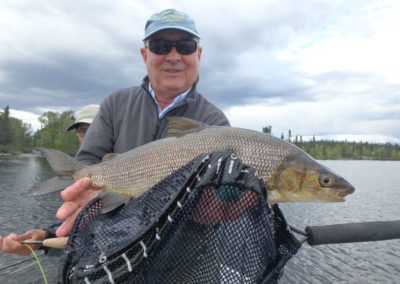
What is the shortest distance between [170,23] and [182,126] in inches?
61.1

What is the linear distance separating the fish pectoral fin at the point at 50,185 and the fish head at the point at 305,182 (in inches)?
83.6

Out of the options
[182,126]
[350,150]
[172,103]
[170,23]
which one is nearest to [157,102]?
[172,103]

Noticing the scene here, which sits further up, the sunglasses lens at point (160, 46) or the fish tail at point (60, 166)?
the sunglasses lens at point (160, 46)

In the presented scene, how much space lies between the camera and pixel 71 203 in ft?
9.78

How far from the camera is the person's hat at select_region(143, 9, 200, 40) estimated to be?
3930mm

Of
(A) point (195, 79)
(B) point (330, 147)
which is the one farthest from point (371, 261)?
(B) point (330, 147)

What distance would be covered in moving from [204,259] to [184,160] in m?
1.07

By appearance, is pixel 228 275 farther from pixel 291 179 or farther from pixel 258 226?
pixel 291 179

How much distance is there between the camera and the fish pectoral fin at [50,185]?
3.02 m

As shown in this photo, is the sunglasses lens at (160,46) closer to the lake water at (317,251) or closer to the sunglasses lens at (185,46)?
the sunglasses lens at (185,46)

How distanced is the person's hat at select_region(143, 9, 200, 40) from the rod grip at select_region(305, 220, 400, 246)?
9.17 ft

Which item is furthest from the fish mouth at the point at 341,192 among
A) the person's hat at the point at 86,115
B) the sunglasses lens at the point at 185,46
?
the person's hat at the point at 86,115

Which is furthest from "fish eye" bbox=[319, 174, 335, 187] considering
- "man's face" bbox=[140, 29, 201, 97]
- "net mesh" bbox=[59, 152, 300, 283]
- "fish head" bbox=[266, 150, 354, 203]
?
"man's face" bbox=[140, 29, 201, 97]

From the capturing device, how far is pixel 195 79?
453cm
